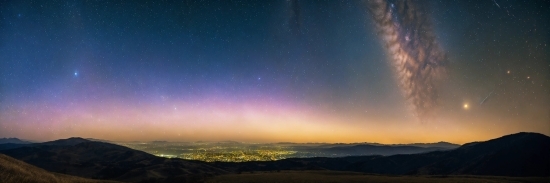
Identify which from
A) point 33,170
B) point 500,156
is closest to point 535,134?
point 500,156

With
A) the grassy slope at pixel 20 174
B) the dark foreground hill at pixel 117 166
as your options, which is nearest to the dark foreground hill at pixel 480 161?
the dark foreground hill at pixel 117 166

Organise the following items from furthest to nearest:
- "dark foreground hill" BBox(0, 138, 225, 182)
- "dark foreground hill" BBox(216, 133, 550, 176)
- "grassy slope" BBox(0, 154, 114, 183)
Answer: "dark foreground hill" BBox(0, 138, 225, 182)
"dark foreground hill" BBox(216, 133, 550, 176)
"grassy slope" BBox(0, 154, 114, 183)

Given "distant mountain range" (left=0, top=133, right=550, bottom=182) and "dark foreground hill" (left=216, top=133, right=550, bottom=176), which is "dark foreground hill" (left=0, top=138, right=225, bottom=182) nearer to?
"distant mountain range" (left=0, top=133, right=550, bottom=182)

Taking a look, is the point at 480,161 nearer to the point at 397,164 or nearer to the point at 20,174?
the point at 397,164

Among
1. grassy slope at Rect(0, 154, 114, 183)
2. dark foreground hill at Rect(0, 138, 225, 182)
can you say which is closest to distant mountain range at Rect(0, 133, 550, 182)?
dark foreground hill at Rect(0, 138, 225, 182)

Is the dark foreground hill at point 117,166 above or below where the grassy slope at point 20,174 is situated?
below

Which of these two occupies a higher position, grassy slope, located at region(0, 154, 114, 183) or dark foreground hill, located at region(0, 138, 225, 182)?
grassy slope, located at region(0, 154, 114, 183)

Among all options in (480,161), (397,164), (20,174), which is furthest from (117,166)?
(480,161)

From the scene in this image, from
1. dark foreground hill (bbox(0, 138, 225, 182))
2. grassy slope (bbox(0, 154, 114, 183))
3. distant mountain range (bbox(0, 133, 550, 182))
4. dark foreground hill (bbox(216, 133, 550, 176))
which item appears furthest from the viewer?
dark foreground hill (bbox(0, 138, 225, 182))

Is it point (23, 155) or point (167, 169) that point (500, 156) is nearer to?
point (167, 169)

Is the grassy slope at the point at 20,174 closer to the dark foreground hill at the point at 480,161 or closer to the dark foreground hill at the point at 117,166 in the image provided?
the dark foreground hill at the point at 117,166
